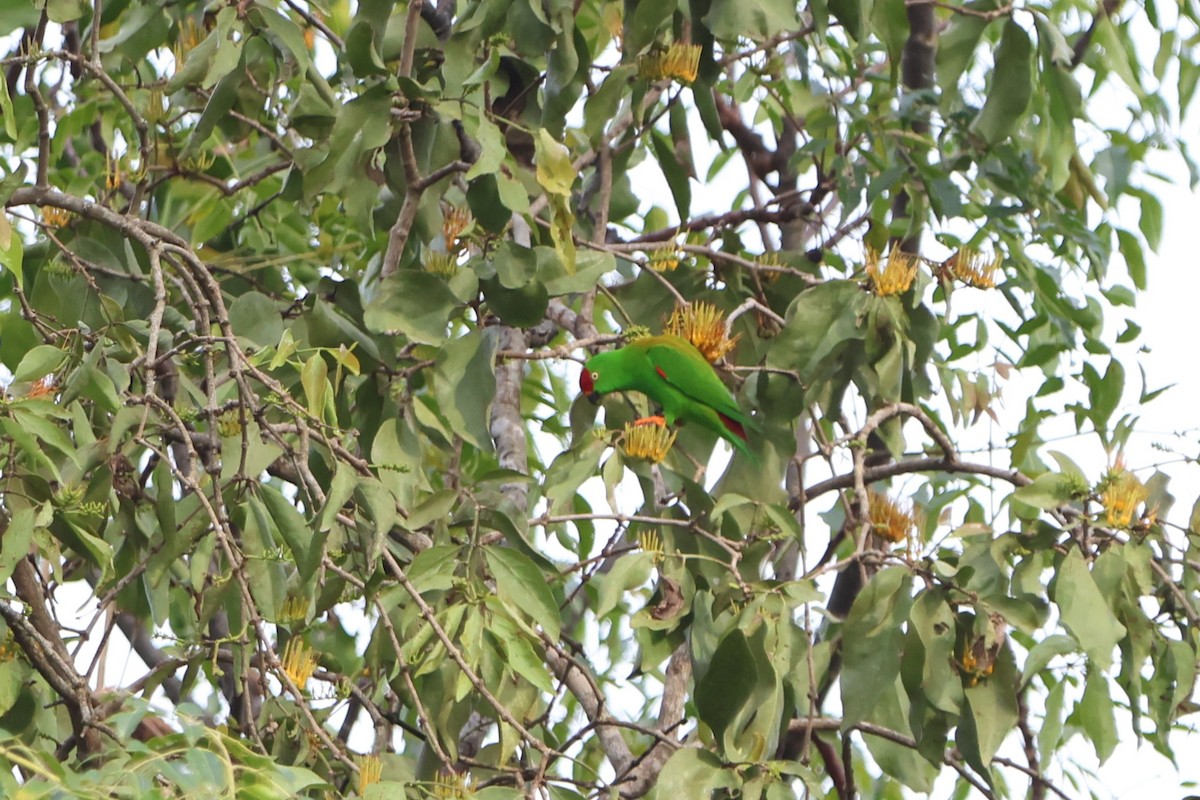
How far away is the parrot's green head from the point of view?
10.0 feet

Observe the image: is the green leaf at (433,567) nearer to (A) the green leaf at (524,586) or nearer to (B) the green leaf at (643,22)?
(A) the green leaf at (524,586)

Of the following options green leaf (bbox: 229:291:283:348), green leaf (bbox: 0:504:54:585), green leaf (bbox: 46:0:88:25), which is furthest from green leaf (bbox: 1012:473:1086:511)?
green leaf (bbox: 46:0:88:25)

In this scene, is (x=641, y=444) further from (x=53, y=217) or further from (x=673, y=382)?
(x=53, y=217)

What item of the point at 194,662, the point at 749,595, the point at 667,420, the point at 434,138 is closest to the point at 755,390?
the point at 667,420

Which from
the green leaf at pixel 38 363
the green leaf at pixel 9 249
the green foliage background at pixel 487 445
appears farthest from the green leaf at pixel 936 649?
the green leaf at pixel 9 249

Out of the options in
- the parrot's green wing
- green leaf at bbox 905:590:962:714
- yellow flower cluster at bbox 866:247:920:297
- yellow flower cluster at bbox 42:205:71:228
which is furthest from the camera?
the parrot's green wing

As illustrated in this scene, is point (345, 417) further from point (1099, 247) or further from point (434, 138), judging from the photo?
point (1099, 247)

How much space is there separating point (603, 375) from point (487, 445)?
2.49ft

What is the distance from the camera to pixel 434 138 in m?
2.48

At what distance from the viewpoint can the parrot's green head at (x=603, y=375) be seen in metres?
3.06

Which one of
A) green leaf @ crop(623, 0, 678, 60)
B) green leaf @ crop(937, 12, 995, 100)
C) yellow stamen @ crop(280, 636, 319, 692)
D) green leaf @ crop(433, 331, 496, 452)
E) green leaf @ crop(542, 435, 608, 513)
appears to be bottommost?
yellow stamen @ crop(280, 636, 319, 692)

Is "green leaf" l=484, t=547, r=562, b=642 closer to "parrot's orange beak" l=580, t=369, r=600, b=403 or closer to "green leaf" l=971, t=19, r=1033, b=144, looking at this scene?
"parrot's orange beak" l=580, t=369, r=600, b=403

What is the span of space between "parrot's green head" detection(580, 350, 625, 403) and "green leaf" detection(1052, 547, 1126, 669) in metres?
1.15

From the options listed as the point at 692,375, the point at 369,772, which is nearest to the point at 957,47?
the point at 692,375
